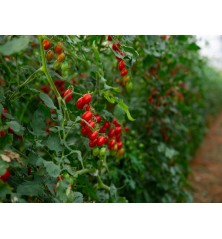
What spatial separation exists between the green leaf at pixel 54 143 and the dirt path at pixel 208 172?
2.65 metres

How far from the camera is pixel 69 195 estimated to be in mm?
919

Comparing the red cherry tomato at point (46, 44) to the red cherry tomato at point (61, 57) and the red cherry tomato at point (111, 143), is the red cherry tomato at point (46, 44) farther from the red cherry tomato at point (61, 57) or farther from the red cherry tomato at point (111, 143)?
the red cherry tomato at point (111, 143)

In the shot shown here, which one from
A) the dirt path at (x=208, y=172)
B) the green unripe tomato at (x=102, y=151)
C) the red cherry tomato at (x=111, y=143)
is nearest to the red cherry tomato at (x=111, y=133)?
the red cherry tomato at (x=111, y=143)

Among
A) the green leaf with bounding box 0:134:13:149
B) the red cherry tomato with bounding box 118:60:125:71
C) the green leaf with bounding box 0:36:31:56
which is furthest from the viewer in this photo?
the red cherry tomato with bounding box 118:60:125:71

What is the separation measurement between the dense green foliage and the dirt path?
56cm

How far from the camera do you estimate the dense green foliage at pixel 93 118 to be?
3.26ft

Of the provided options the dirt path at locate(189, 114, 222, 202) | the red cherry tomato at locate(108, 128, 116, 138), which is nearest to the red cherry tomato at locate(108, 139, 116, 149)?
the red cherry tomato at locate(108, 128, 116, 138)

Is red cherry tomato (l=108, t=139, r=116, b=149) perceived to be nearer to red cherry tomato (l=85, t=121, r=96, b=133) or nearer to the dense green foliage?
the dense green foliage

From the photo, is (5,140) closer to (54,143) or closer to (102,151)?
(54,143)

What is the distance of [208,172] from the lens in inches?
180

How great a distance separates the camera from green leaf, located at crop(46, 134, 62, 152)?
99cm

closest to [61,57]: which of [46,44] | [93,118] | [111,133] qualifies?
[46,44]
